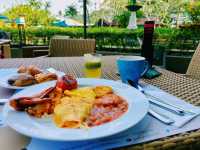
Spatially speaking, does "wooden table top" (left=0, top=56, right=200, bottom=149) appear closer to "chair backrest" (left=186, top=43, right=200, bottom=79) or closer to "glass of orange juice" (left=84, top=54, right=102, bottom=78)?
"glass of orange juice" (left=84, top=54, right=102, bottom=78)

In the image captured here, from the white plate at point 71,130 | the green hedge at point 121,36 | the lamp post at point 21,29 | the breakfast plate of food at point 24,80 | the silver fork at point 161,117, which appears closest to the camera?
the white plate at point 71,130

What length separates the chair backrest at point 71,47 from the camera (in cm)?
223

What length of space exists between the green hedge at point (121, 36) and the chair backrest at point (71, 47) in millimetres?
2160

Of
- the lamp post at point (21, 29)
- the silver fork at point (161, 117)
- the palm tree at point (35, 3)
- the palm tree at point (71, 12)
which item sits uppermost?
the palm tree at point (71, 12)

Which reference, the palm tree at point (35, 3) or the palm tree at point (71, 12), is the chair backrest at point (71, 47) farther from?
the palm tree at point (71, 12)

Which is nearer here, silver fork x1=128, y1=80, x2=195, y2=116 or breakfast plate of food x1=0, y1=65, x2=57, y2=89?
silver fork x1=128, y1=80, x2=195, y2=116

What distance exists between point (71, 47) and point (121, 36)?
2.74m

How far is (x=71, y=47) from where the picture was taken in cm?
228

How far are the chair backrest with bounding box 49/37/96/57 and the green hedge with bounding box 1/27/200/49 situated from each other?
216cm

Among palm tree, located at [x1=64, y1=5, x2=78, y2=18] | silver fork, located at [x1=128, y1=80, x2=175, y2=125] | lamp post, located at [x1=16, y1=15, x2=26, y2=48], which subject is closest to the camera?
silver fork, located at [x1=128, y1=80, x2=175, y2=125]

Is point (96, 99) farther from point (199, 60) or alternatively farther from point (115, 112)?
point (199, 60)

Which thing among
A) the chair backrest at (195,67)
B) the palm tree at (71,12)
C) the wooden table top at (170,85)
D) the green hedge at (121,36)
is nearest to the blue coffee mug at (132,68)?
the wooden table top at (170,85)

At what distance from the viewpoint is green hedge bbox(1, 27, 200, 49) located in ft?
14.2

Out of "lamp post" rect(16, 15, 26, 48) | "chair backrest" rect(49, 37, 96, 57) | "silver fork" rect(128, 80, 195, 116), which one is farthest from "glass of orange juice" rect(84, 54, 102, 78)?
"lamp post" rect(16, 15, 26, 48)
